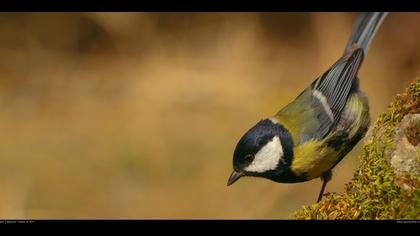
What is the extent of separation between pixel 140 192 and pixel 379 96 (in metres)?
0.98

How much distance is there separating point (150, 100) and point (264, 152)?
0.60 m

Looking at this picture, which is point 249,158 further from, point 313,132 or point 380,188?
point 380,188

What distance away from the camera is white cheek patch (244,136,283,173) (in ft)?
5.90

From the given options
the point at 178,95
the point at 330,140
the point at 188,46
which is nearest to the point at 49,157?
the point at 178,95

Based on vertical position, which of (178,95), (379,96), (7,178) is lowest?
(7,178)

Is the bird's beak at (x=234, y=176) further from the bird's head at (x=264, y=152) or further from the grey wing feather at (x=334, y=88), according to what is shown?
the grey wing feather at (x=334, y=88)

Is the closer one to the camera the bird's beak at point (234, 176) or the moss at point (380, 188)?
the moss at point (380, 188)

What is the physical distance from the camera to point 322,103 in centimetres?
194

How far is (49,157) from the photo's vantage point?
7.13ft

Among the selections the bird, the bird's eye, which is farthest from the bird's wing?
the bird's eye

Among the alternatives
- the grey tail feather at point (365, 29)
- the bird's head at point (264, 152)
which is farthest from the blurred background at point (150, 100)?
the bird's head at point (264, 152)

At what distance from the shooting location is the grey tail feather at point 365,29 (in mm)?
1994

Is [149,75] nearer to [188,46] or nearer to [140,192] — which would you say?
[188,46]

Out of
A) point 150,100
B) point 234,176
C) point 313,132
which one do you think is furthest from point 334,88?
point 150,100
